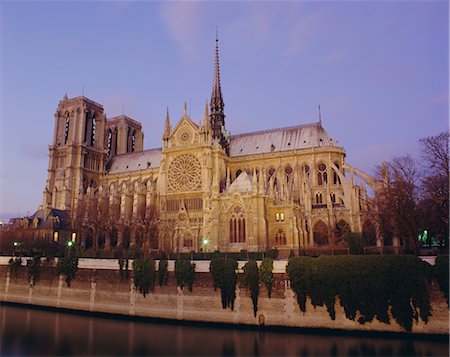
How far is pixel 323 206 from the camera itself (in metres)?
47.9

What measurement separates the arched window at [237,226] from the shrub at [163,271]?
42.0 ft

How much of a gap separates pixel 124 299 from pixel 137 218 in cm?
2289

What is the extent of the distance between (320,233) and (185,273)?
820 inches

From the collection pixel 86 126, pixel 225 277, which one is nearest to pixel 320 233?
pixel 225 277

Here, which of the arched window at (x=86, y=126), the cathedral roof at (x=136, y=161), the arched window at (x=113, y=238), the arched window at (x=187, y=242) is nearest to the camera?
the arched window at (x=187, y=242)

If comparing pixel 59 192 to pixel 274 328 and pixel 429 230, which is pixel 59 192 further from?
pixel 429 230

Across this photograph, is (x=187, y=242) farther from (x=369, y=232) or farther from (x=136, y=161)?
(x=136, y=161)

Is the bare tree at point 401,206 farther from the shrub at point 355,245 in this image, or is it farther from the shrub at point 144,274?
the shrub at point 144,274

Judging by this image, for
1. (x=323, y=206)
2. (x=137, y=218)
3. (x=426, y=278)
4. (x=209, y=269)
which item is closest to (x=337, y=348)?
(x=426, y=278)

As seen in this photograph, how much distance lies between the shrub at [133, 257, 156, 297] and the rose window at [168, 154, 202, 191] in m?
22.0

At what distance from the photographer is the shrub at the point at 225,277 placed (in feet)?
91.9

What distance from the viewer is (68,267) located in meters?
35.6

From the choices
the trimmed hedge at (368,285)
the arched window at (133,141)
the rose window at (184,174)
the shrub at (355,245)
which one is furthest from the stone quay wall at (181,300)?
the arched window at (133,141)

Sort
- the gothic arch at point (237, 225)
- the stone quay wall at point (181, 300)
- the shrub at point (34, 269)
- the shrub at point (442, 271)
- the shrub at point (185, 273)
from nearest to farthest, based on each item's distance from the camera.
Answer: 1. the shrub at point (442, 271)
2. the stone quay wall at point (181, 300)
3. the shrub at point (185, 273)
4. the shrub at point (34, 269)
5. the gothic arch at point (237, 225)
